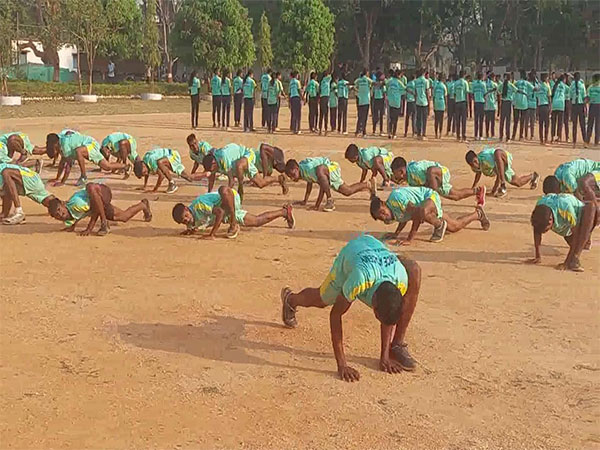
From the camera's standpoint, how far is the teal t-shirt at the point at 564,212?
8.06m

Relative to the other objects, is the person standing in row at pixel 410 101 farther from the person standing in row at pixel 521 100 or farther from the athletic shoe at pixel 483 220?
the athletic shoe at pixel 483 220

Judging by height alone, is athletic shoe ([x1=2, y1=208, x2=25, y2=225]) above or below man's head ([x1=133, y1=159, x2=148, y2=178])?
below

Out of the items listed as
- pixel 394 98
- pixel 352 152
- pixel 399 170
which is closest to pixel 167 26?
pixel 394 98

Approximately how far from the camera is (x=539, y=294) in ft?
24.5

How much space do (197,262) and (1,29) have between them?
29.7 meters

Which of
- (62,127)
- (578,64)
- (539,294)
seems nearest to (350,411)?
(539,294)

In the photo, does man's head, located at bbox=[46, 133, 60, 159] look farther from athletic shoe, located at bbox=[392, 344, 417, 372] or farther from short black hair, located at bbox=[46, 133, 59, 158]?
athletic shoe, located at bbox=[392, 344, 417, 372]

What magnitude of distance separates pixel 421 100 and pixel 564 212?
12889mm

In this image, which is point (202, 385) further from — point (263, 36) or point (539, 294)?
point (263, 36)

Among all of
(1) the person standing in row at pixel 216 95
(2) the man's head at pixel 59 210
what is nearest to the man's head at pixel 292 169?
(2) the man's head at pixel 59 210

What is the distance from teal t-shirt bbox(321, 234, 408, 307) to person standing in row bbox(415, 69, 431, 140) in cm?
1584

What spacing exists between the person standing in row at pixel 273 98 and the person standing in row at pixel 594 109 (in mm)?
8658

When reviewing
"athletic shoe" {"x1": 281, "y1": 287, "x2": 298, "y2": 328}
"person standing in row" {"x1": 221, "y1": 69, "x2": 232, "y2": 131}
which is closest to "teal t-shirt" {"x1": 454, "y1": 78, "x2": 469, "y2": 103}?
"person standing in row" {"x1": 221, "y1": 69, "x2": 232, "y2": 131}

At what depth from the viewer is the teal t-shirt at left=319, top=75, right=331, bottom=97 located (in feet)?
70.8
